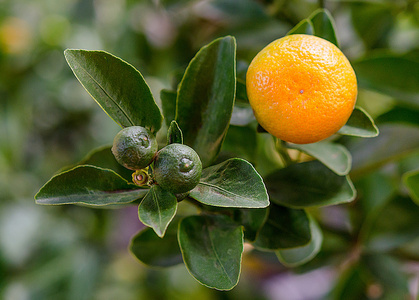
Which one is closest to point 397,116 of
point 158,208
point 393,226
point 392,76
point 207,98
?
point 392,76

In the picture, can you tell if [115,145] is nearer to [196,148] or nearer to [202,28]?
[196,148]

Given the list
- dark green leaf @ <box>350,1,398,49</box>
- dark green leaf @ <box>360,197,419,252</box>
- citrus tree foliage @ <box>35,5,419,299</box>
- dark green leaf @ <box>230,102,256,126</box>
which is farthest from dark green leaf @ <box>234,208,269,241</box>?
dark green leaf @ <box>350,1,398,49</box>

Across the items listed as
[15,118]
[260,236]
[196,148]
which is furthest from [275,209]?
[15,118]

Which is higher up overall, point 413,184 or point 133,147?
point 133,147

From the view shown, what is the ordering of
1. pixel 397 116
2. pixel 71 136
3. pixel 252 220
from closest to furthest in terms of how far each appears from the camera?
pixel 252 220 → pixel 397 116 → pixel 71 136

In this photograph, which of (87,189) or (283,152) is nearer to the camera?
(87,189)

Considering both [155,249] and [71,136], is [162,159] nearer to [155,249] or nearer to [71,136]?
[155,249]

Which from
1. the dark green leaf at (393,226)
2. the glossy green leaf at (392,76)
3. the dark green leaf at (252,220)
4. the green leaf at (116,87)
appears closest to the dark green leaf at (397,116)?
the glossy green leaf at (392,76)

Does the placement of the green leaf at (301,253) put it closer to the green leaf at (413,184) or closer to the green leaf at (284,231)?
the green leaf at (284,231)
